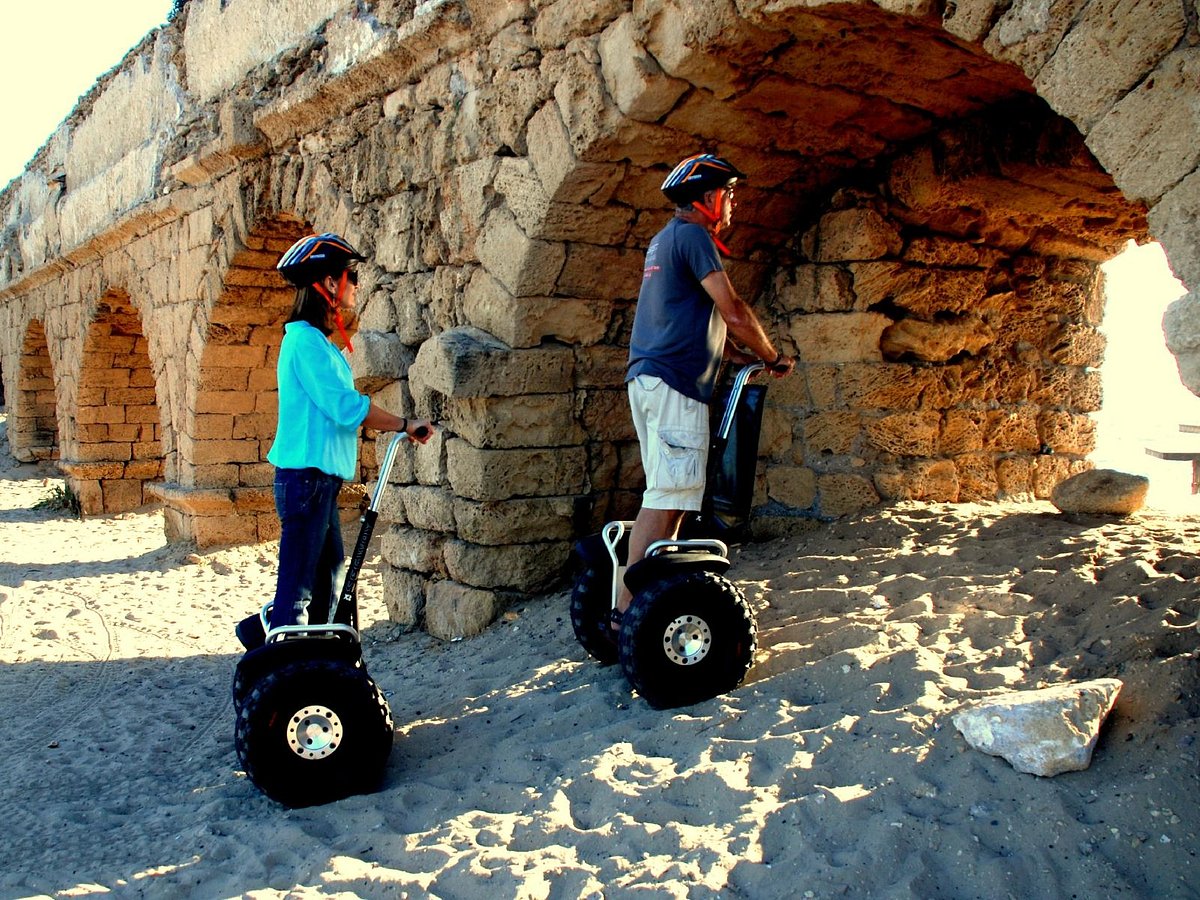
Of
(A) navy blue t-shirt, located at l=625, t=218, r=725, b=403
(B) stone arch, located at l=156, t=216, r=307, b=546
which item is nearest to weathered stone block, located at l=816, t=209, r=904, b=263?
(A) navy blue t-shirt, located at l=625, t=218, r=725, b=403

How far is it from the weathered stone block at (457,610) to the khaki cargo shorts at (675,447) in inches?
64.5

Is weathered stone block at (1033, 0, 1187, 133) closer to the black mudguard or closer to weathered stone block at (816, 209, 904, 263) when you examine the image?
the black mudguard

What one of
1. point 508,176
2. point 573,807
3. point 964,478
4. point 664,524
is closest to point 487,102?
point 508,176

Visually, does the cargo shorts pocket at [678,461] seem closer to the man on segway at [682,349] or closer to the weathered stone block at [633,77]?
the man on segway at [682,349]

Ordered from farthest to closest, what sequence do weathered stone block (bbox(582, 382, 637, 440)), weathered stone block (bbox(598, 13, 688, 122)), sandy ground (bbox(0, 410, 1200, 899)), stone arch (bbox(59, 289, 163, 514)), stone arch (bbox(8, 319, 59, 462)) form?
1. stone arch (bbox(8, 319, 59, 462))
2. stone arch (bbox(59, 289, 163, 514))
3. weathered stone block (bbox(582, 382, 637, 440))
4. weathered stone block (bbox(598, 13, 688, 122))
5. sandy ground (bbox(0, 410, 1200, 899))

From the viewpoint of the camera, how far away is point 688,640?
3160mm

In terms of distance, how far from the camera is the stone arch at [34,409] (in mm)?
14430

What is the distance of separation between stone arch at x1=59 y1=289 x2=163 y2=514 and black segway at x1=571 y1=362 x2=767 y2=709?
920 cm

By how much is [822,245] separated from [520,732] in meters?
2.62

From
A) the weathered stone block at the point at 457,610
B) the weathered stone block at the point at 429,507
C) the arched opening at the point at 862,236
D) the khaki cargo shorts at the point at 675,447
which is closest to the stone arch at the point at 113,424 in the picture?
the weathered stone block at the point at 429,507

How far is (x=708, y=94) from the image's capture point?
3.89 meters

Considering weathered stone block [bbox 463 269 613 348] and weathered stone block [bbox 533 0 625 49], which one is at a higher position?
weathered stone block [bbox 533 0 625 49]

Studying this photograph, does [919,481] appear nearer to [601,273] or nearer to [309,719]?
[601,273]

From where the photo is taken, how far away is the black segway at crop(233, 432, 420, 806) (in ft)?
9.64
